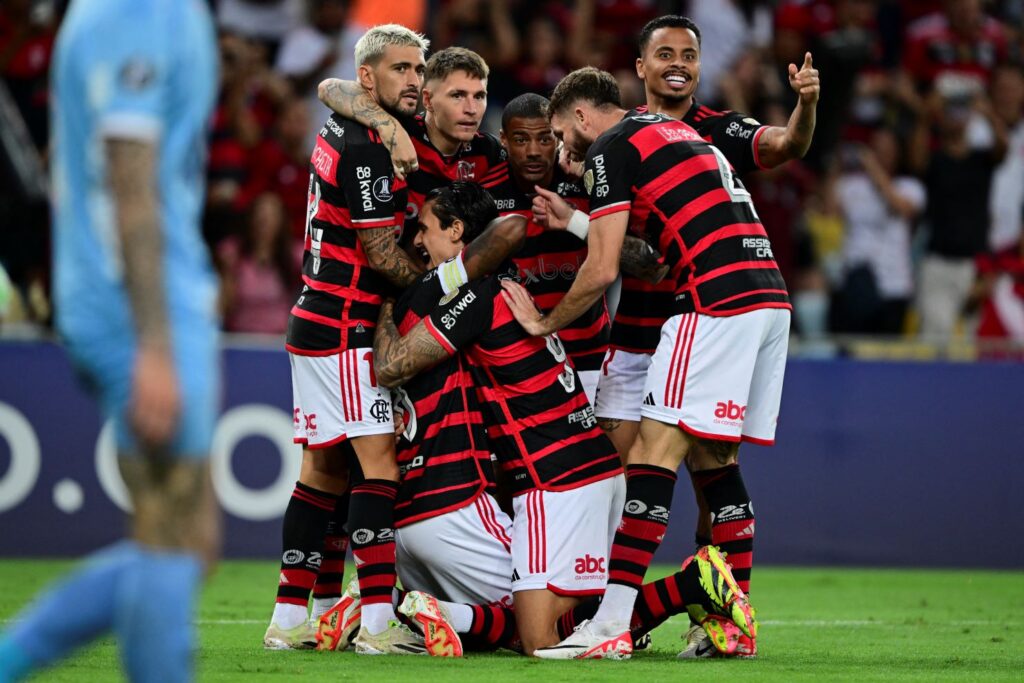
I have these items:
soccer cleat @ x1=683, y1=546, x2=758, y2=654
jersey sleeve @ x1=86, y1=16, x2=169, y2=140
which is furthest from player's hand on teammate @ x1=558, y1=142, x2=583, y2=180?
jersey sleeve @ x1=86, y1=16, x2=169, y2=140

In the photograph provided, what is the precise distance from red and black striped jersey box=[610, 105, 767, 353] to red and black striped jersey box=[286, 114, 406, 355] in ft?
3.65

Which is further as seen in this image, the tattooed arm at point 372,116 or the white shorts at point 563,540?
the tattooed arm at point 372,116

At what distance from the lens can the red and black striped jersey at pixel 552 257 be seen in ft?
22.7

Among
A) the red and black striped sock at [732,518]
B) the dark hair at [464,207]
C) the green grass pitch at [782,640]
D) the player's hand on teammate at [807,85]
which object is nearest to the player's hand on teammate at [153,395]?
the green grass pitch at [782,640]

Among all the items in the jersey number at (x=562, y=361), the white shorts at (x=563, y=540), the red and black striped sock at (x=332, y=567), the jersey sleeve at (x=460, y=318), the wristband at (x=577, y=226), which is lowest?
the red and black striped sock at (x=332, y=567)

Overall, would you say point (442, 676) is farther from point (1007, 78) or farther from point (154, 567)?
point (1007, 78)

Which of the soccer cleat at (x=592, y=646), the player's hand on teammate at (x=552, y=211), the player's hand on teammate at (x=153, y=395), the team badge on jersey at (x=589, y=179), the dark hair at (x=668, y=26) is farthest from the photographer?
the dark hair at (x=668, y=26)

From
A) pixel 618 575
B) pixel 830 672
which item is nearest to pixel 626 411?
pixel 618 575

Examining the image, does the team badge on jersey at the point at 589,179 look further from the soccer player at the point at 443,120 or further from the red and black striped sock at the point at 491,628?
the red and black striped sock at the point at 491,628

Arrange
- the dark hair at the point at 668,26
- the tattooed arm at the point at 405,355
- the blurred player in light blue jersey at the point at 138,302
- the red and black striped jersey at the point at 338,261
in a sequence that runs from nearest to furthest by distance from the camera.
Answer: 1. the blurred player in light blue jersey at the point at 138,302
2. the tattooed arm at the point at 405,355
3. the red and black striped jersey at the point at 338,261
4. the dark hair at the point at 668,26

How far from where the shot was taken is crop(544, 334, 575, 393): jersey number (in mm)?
6375

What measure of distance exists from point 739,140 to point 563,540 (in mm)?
2072

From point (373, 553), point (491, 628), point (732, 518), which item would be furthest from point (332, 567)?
point (732, 518)

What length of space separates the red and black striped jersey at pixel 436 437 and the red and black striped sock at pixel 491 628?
45 cm
